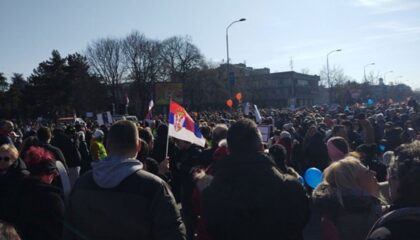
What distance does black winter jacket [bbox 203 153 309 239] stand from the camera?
122 inches

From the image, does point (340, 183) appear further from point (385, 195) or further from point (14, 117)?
point (14, 117)

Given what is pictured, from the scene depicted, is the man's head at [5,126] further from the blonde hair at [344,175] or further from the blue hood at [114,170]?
the blonde hair at [344,175]

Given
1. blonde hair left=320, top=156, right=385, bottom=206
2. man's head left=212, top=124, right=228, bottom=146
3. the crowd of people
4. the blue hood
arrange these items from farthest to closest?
man's head left=212, top=124, right=228, bottom=146, blonde hair left=320, top=156, right=385, bottom=206, the blue hood, the crowd of people

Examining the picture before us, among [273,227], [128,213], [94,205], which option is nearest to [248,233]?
[273,227]

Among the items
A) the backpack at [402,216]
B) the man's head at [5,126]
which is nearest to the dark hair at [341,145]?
the backpack at [402,216]

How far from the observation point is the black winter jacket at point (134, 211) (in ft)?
10.0

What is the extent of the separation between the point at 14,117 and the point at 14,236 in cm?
7750

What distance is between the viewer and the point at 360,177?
389 centimetres

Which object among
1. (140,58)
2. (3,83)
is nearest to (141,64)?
(140,58)

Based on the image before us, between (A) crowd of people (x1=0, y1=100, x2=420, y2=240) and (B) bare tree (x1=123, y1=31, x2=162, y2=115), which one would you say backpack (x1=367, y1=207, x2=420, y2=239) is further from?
(B) bare tree (x1=123, y1=31, x2=162, y2=115)

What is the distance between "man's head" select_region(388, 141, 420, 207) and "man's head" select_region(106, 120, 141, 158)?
1.80 m

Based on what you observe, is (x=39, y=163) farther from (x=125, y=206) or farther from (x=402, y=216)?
(x=402, y=216)

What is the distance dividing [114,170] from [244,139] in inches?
38.2

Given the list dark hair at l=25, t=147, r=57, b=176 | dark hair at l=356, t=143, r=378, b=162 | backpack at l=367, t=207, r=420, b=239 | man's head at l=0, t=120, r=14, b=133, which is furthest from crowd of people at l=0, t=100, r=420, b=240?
man's head at l=0, t=120, r=14, b=133
